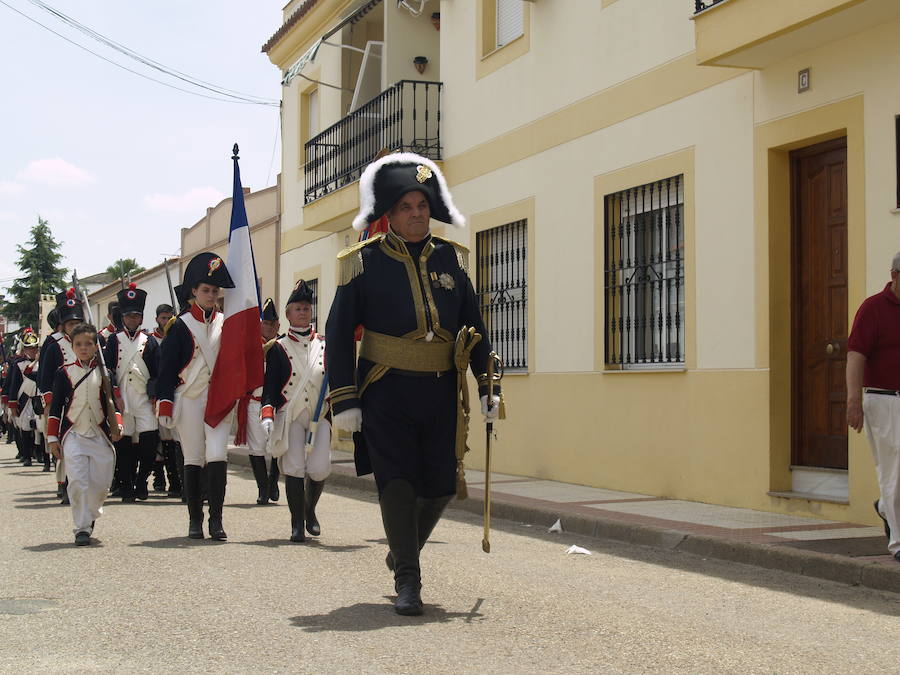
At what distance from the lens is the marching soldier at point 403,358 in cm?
613

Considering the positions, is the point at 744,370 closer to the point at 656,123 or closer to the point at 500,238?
the point at 656,123

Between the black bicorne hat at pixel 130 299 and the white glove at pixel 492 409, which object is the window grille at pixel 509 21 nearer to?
the black bicorne hat at pixel 130 299

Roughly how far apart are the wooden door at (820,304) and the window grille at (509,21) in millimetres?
5890

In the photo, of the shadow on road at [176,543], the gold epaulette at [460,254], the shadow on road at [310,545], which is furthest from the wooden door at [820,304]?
the shadow on road at [176,543]

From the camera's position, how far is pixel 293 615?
234 inches

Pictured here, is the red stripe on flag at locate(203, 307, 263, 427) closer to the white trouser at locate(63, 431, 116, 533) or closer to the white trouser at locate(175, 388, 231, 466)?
the white trouser at locate(175, 388, 231, 466)

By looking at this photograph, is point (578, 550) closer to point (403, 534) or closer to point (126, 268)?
point (403, 534)

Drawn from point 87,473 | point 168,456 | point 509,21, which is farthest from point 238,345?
point 509,21

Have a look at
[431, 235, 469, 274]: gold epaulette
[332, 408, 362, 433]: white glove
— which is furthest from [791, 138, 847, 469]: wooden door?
[332, 408, 362, 433]: white glove

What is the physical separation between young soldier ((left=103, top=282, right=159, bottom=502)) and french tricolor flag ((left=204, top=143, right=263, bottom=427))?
2970 mm

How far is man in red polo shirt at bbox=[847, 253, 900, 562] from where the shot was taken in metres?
7.54

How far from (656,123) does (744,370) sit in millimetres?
2798

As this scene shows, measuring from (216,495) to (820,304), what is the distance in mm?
5157

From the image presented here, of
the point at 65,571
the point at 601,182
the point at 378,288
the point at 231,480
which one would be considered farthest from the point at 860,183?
the point at 231,480
